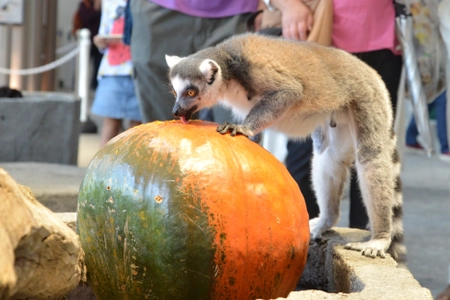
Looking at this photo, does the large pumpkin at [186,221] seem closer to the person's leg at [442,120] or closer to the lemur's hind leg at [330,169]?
the lemur's hind leg at [330,169]

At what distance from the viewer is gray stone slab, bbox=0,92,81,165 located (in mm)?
5359

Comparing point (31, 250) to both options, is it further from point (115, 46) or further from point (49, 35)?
point (49, 35)

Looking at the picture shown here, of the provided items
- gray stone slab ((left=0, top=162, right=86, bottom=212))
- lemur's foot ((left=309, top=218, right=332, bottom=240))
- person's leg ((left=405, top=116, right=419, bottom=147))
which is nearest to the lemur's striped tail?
lemur's foot ((left=309, top=218, right=332, bottom=240))

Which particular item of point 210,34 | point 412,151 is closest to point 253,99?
point 210,34

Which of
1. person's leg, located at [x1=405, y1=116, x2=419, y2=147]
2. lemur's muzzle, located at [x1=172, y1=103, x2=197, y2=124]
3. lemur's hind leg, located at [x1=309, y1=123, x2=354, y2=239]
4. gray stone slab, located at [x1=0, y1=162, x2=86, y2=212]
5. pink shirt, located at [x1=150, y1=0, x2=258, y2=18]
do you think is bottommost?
person's leg, located at [x1=405, y1=116, x2=419, y2=147]

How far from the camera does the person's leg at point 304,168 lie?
3.42 m

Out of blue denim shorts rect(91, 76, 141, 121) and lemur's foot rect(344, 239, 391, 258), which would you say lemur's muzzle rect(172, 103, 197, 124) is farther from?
blue denim shorts rect(91, 76, 141, 121)

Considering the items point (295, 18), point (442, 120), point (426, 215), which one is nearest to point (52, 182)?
point (295, 18)

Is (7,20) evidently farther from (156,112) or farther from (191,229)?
(191,229)

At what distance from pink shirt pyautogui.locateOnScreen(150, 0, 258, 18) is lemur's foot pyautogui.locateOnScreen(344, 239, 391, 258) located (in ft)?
4.84

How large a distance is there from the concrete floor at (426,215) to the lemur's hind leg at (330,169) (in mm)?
1178

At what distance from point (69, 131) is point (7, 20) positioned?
12.9ft

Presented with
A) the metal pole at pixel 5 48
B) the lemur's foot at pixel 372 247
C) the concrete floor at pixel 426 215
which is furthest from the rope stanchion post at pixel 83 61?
the lemur's foot at pixel 372 247

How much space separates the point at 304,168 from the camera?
3432 millimetres
